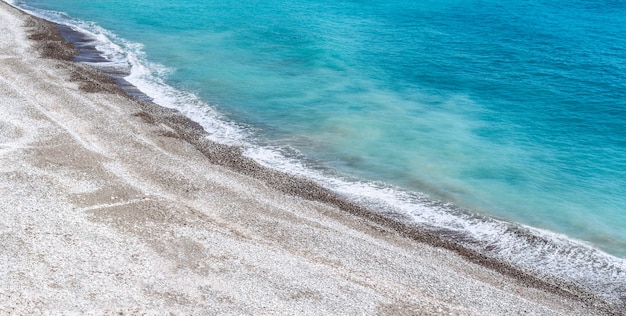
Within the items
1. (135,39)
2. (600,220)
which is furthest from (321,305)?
(135,39)

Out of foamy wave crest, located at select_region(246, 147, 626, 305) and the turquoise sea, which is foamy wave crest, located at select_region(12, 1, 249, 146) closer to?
the turquoise sea

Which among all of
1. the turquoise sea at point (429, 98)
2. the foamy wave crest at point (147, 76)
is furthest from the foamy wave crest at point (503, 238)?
the foamy wave crest at point (147, 76)

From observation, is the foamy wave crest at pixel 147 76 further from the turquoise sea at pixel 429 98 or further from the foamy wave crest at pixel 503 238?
the foamy wave crest at pixel 503 238

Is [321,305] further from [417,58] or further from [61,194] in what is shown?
[417,58]

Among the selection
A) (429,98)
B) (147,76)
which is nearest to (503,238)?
(429,98)

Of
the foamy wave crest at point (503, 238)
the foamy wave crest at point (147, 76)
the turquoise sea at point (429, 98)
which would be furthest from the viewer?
the foamy wave crest at point (147, 76)

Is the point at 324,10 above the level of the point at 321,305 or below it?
above

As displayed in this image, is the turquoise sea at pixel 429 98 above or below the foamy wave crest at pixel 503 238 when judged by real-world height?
above

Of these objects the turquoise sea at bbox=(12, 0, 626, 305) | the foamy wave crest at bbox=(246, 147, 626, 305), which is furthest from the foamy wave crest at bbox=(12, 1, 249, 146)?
the foamy wave crest at bbox=(246, 147, 626, 305)
